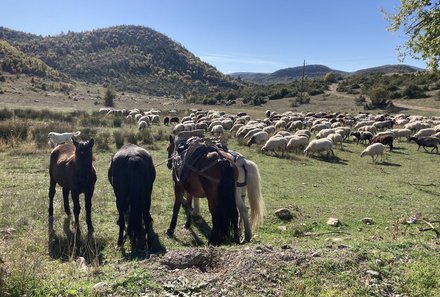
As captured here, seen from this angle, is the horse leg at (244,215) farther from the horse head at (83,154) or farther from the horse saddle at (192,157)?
the horse head at (83,154)

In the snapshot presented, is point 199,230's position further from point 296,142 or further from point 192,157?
point 296,142

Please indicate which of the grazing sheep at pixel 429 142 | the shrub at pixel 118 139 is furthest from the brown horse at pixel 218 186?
the grazing sheep at pixel 429 142

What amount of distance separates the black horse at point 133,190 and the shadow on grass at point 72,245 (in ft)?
1.63

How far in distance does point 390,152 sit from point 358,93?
42.9 meters

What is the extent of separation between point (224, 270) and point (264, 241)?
8.81 ft

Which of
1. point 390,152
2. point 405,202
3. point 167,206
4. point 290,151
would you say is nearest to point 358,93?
point 390,152

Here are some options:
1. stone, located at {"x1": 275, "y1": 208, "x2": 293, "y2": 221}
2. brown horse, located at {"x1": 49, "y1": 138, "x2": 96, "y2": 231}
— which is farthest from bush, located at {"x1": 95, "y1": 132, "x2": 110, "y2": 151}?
stone, located at {"x1": 275, "y1": 208, "x2": 293, "y2": 221}

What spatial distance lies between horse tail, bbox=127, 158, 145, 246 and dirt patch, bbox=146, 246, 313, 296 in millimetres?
1642

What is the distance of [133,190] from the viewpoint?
23.1 ft

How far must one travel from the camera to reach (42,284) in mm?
4180

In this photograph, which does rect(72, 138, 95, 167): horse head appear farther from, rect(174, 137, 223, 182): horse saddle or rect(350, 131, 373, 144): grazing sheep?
rect(350, 131, 373, 144): grazing sheep

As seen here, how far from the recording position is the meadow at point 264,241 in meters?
4.39

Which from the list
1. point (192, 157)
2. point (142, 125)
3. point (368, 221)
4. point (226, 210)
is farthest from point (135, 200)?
point (142, 125)

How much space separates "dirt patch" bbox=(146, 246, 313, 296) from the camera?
4340 mm
